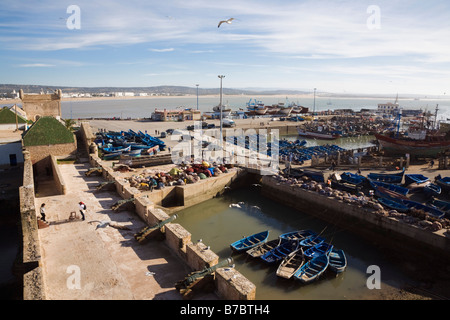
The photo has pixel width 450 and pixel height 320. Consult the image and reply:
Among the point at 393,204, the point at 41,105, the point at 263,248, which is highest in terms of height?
the point at 41,105

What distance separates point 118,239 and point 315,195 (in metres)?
13.3

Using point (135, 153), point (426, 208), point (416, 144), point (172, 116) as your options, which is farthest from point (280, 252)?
point (172, 116)

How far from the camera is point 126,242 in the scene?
513 inches

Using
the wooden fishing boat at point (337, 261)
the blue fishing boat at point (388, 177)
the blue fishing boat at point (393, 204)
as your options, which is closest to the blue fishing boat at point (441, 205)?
the blue fishing boat at point (393, 204)

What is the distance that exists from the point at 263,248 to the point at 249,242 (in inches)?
34.4

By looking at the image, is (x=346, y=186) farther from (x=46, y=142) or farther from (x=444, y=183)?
(x=46, y=142)

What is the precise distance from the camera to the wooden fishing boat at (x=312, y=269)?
13279 millimetres

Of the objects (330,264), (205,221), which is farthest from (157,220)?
(330,264)

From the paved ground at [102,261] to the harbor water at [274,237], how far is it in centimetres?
431

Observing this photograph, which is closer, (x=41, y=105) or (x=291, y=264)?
(x=291, y=264)

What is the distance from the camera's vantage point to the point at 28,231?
10.9 meters

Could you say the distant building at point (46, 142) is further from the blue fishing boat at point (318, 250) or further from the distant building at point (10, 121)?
the blue fishing boat at point (318, 250)

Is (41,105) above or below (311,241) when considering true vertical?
above
